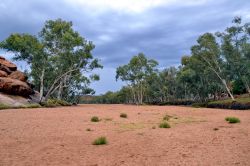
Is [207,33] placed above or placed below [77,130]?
above

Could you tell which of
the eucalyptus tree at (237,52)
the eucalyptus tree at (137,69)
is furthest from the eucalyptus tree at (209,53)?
the eucalyptus tree at (137,69)

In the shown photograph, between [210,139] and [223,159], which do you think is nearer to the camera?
[223,159]

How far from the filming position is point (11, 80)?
42.3 metres

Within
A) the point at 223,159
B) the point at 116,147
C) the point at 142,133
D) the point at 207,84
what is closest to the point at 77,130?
the point at 142,133

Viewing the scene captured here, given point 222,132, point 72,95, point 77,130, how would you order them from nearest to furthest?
1. point 222,132
2. point 77,130
3. point 72,95

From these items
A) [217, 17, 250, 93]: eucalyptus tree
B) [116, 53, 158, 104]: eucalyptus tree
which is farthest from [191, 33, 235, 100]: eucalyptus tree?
[116, 53, 158, 104]: eucalyptus tree

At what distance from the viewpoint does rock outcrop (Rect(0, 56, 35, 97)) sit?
41.3m

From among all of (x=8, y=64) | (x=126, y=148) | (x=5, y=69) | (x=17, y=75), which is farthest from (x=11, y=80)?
(x=126, y=148)

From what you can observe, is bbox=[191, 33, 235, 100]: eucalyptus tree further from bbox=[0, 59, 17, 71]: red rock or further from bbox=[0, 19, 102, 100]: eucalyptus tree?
bbox=[0, 59, 17, 71]: red rock

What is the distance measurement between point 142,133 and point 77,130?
395 centimetres

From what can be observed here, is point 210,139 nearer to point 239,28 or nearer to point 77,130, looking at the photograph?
point 77,130

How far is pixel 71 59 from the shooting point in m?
52.6

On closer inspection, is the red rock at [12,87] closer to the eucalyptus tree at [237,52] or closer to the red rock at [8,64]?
the red rock at [8,64]

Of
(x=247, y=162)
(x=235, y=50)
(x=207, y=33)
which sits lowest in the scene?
(x=247, y=162)
